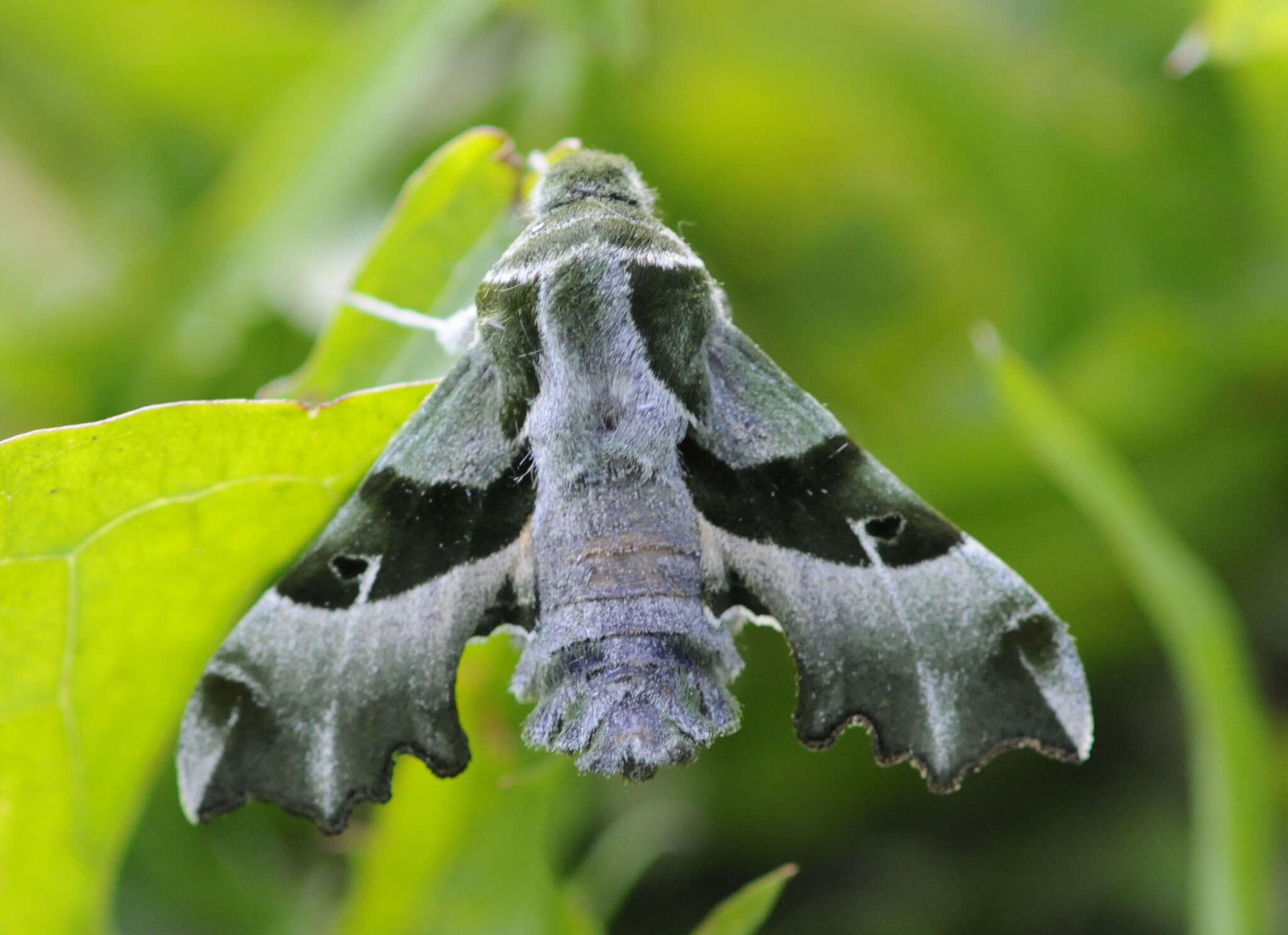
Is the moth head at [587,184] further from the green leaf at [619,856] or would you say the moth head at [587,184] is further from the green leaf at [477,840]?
the green leaf at [619,856]

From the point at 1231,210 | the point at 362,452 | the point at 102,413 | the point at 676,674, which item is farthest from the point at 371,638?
the point at 1231,210

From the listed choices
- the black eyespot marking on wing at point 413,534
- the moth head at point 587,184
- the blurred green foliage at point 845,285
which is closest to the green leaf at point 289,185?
the blurred green foliage at point 845,285

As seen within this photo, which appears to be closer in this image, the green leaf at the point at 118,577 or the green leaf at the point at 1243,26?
the green leaf at the point at 118,577

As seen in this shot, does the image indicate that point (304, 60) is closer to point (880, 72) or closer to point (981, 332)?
point (880, 72)

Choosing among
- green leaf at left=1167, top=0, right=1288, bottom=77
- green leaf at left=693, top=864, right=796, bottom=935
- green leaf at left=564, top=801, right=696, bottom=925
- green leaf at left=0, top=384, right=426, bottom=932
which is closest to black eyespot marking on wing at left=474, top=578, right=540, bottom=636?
green leaf at left=0, top=384, right=426, bottom=932

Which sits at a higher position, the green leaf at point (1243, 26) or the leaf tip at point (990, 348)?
the green leaf at point (1243, 26)

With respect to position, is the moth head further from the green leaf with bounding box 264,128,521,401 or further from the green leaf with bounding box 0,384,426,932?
the green leaf with bounding box 0,384,426,932

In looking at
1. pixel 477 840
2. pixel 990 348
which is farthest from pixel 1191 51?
pixel 477 840
